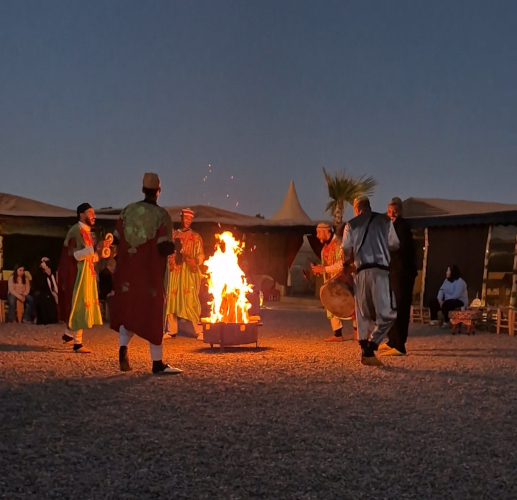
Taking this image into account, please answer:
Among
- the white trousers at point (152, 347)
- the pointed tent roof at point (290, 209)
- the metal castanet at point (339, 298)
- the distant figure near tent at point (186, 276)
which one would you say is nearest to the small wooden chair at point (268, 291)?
the pointed tent roof at point (290, 209)

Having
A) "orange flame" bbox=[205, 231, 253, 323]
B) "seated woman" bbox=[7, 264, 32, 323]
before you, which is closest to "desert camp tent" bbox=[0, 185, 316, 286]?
"seated woman" bbox=[7, 264, 32, 323]

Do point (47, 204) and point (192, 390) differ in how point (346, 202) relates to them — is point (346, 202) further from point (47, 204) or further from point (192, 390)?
point (192, 390)

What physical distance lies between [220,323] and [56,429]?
4020mm

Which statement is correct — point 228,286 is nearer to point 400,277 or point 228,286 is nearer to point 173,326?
point 173,326

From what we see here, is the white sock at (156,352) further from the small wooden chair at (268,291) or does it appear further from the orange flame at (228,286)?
the small wooden chair at (268,291)

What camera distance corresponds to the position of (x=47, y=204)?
61.2 ft

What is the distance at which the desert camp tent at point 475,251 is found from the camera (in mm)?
13539

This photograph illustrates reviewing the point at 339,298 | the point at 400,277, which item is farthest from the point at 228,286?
the point at 400,277

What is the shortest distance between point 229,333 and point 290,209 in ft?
74.5

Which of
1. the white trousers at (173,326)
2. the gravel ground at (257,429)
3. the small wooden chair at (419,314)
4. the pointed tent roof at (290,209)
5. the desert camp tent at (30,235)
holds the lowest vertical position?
the gravel ground at (257,429)

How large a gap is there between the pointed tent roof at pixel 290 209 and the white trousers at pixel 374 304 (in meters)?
23.0

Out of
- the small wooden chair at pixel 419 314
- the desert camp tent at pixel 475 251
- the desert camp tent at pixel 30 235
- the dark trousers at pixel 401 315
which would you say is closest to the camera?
the dark trousers at pixel 401 315

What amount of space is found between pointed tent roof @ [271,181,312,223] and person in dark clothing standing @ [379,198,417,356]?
21.7 meters

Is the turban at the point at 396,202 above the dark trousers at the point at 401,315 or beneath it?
above
